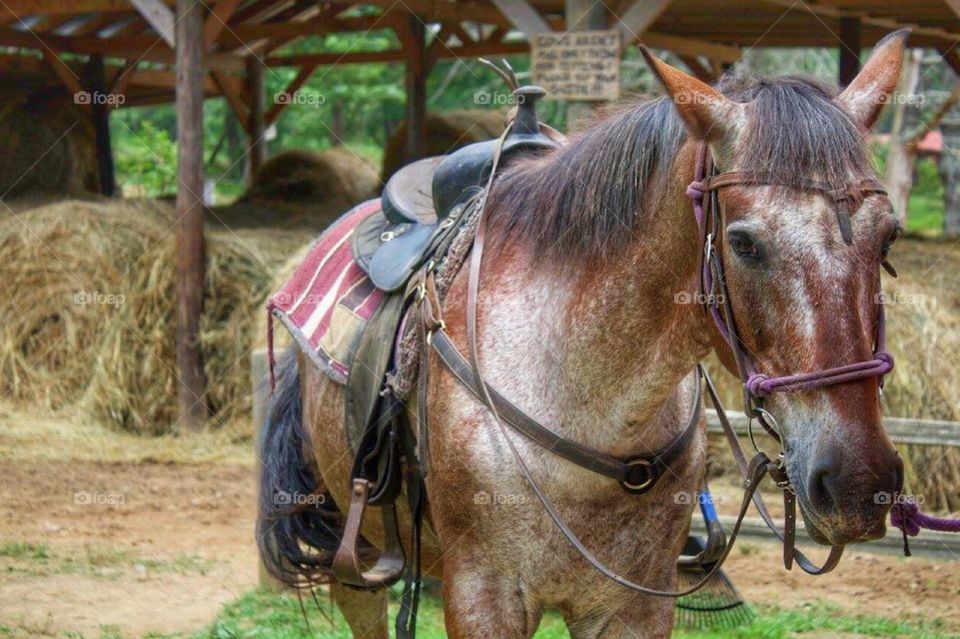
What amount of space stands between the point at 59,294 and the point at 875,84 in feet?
24.8

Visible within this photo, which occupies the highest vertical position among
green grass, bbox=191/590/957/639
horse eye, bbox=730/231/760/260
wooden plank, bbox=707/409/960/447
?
horse eye, bbox=730/231/760/260

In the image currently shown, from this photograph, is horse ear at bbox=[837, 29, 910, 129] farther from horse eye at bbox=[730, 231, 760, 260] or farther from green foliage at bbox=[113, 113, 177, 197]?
green foliage at bbox=[113, 113, 177, 197]

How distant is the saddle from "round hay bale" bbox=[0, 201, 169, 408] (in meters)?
5.86

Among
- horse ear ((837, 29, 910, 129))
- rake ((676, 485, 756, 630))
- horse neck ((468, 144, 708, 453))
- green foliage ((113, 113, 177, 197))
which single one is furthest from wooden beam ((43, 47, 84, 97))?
horse ear ((837, 29, 910, 129))

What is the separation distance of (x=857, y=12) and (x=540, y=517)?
8726 millimetres

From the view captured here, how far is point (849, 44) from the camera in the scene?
1030 centimetres

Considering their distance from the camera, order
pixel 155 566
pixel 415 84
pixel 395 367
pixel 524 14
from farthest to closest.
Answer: pixel 415 84 → pixel 524 14 → pixel 155 566 → pixel 395 367

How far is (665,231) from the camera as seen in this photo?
2.40 meters

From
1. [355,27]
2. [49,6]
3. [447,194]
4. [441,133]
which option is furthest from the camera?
[441,133]

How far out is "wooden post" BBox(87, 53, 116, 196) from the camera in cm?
1282

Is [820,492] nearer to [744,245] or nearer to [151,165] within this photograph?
[744,245]

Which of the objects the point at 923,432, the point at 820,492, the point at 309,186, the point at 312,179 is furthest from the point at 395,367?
the point at 312,179

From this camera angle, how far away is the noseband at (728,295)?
1984mm

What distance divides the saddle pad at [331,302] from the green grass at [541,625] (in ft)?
4.42
